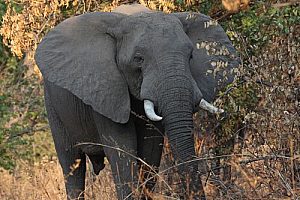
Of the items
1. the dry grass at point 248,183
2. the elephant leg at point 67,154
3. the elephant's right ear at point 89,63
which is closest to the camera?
the dry grass at point 248,183

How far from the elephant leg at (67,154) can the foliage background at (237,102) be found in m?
0.24

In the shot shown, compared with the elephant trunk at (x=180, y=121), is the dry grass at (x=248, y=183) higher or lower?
lower

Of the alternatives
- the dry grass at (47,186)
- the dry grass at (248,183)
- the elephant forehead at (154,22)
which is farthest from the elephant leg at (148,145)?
the elephant forehead at (154,22)

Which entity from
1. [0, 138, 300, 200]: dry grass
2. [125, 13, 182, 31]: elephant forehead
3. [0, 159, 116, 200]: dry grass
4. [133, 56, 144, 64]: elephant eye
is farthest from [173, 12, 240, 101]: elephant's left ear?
[0, 159, 116, 200]: dry grass

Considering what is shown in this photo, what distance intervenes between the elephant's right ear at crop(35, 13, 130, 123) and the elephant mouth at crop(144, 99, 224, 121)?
15.4 inches

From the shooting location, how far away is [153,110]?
303 inches

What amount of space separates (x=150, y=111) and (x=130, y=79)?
56 centimetres

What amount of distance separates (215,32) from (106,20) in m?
0.91

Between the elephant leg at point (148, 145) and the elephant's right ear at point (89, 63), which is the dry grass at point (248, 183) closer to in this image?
the elephant leg at point (148, 145)

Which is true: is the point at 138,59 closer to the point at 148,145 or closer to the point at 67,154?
the point at 148,145

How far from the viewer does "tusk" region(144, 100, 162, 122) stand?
756 cm

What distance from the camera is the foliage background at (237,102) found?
24.5ft

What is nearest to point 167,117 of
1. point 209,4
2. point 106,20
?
point 106,20

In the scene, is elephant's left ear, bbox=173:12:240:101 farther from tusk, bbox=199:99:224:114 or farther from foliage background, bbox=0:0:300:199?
tusk, bbox=199:99:224:114
